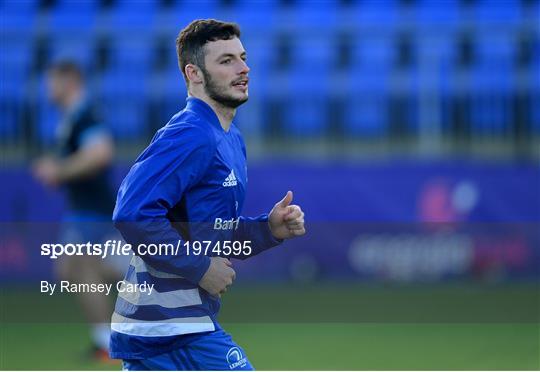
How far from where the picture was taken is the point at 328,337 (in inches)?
332

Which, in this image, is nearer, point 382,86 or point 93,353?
point 93,353

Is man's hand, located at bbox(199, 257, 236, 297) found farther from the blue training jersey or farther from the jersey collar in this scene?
the jersey collar

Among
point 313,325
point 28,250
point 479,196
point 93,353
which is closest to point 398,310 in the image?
point 313,325

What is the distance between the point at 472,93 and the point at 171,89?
4.05 meters

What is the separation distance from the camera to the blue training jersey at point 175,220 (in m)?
3.23

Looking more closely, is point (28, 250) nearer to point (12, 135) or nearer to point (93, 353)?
point (12, 135)

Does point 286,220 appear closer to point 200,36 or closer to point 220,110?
point 220,110

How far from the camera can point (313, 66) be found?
538 inches

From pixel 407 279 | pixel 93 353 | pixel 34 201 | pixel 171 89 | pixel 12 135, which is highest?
pixel 171 89

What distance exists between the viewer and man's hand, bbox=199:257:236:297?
10.7ft

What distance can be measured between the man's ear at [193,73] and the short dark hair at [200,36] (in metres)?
0.01

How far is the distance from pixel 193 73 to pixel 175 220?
Answer: 1.78 feet

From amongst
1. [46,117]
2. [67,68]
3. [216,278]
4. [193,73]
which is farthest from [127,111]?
[216,278]

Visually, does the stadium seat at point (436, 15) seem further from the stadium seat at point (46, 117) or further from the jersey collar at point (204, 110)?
the jersey collar at point (204, 110)
